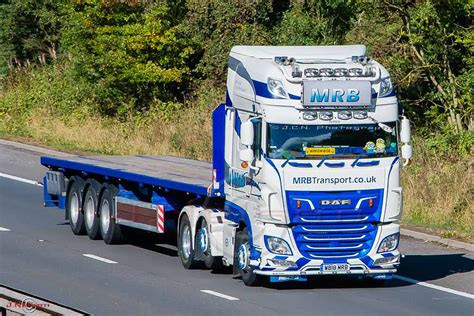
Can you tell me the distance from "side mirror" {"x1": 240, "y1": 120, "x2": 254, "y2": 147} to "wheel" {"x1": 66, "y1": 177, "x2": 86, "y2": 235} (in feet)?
23.0

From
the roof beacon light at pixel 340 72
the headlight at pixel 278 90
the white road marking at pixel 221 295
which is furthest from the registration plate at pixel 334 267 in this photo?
the roof beacon light at pixel 340 72

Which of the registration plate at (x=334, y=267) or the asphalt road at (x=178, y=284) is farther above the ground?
the registration plate at (x=334, y=267)

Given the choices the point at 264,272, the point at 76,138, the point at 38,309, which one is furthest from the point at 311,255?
the point at 76,138

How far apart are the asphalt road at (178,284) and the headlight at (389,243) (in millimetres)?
616

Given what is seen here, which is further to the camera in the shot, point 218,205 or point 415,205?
point 415,205

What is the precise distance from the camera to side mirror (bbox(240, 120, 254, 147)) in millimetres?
16500

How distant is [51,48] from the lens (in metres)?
47.2

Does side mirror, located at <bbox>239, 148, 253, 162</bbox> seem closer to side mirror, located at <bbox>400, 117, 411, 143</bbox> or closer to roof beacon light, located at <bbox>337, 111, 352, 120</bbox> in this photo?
roof beacon light, located at <bbox>337, 111, 352, 120</bbox>

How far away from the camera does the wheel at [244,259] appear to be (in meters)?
17.2

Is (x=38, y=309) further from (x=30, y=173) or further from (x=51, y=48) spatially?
(x=51, y=48)

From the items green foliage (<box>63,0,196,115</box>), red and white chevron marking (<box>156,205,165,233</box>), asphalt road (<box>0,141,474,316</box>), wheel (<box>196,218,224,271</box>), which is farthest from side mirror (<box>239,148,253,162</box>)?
green foliage (<box>63,0,196,115</box>)

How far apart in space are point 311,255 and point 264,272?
69 cm

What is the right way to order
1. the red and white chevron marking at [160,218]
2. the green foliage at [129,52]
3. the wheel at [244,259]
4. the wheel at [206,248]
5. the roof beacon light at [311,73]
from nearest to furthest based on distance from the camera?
the roof beacon light at [311,73], the wheel at [244,259], the wheel at [206,248], the red and white chevron marking at [160,218], the green foliage at [129,52]

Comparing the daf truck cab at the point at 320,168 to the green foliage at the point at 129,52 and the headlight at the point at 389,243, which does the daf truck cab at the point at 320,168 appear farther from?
the green foliage at the point at 129,52
